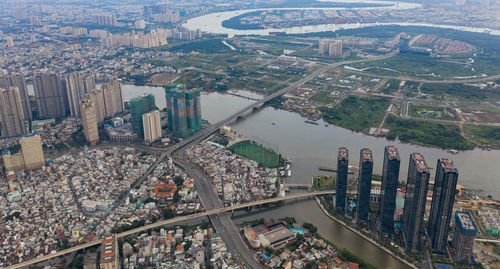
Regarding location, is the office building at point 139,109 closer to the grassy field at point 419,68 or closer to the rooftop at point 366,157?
the rooftop at point 366,157

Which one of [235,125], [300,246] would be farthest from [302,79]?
[300,246]

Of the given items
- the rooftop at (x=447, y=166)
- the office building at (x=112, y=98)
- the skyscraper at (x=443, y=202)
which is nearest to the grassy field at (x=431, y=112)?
the rooftop at (x=447, y=166)

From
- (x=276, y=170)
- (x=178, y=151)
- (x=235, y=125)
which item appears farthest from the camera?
(x=235, y=125)

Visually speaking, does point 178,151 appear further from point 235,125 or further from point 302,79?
point 302,79

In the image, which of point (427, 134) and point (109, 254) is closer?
point (109, 254)

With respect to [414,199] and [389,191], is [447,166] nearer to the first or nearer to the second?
[414,199]

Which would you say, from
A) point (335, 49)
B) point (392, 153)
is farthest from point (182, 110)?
point (335, 49)
